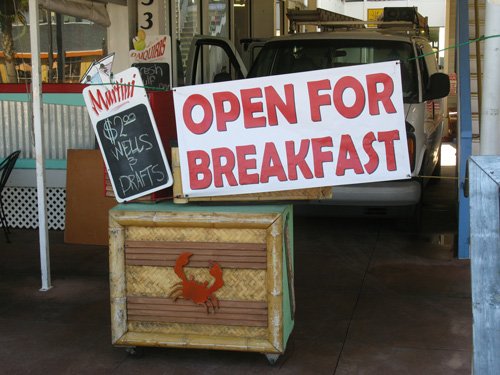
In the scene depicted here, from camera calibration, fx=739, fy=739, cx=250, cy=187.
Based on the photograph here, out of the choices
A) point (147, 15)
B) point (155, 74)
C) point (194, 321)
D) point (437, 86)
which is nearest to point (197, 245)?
point (194, 321)

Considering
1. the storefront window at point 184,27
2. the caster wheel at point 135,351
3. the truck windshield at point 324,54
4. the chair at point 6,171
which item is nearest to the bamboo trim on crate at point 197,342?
the caster wheel at point 135,351

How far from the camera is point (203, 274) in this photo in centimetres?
446

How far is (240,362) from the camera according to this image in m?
4.64

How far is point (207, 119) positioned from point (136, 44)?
16.7ft

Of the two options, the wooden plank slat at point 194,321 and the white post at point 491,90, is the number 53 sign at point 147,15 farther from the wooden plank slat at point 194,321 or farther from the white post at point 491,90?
the white post at point 491,90

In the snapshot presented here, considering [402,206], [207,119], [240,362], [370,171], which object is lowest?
[240,362]

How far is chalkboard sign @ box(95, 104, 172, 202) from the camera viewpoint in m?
4.64

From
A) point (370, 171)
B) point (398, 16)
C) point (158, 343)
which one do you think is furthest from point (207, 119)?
point (398, 16)

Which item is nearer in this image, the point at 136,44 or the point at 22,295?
the point at 22,295

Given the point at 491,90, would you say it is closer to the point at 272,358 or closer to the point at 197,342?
the point at 272,358

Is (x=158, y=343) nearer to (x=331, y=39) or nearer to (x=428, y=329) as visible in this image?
(x=428, y=329)

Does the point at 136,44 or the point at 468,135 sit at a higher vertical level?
the point at 136,44

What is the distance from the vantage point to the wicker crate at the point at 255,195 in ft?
14.6

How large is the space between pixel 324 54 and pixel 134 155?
4.50 metres
